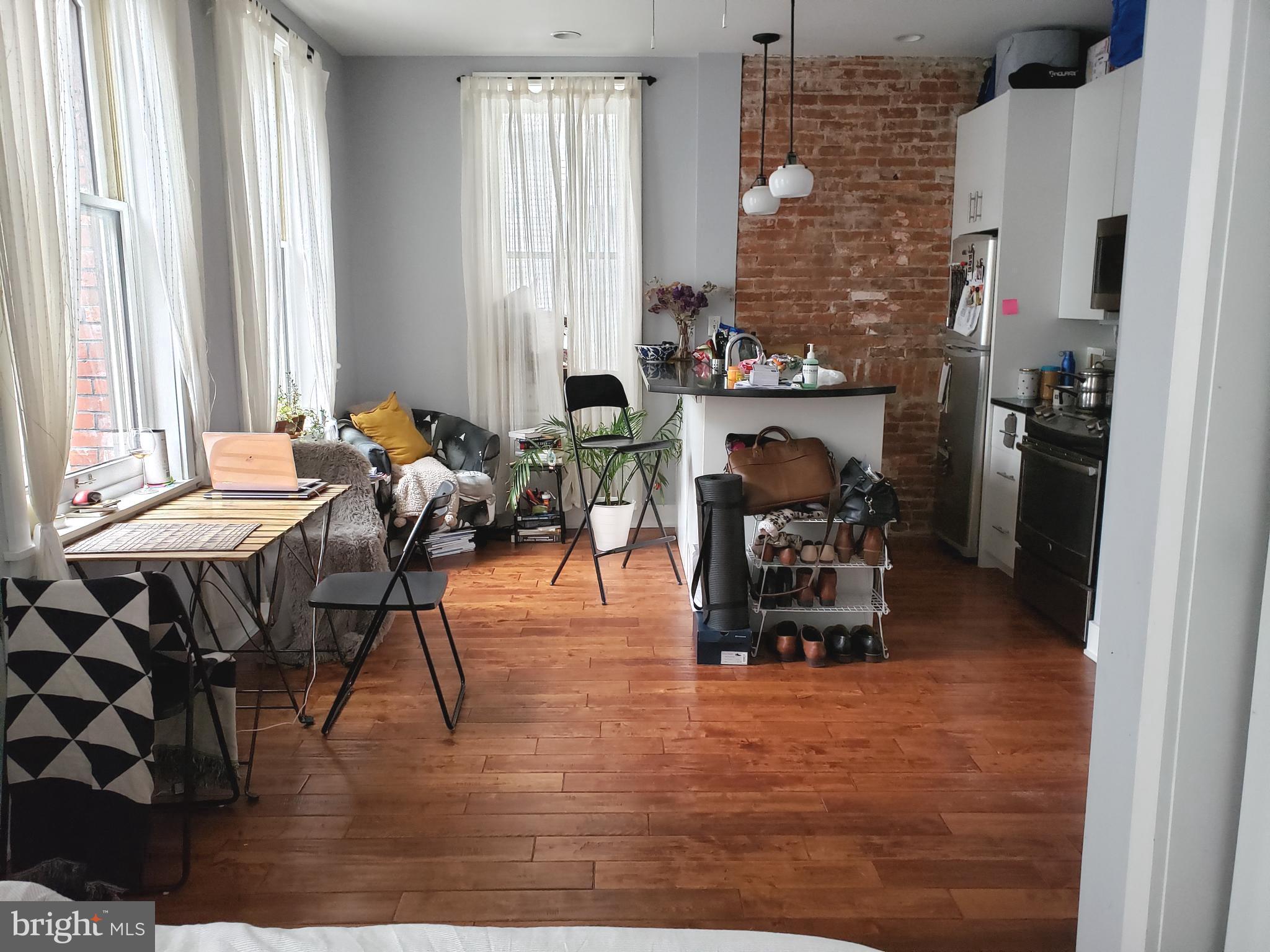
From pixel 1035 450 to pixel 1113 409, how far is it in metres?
2.80

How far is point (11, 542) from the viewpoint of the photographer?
8.04ft

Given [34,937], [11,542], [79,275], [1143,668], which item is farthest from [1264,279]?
[79,275]

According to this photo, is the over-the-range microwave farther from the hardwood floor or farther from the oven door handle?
the hardwood floor

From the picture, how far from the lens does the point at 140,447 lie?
3387 millimetres

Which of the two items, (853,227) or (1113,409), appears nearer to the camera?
(1113,409)

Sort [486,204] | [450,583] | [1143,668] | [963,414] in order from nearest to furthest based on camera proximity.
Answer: [1143,668]
[450,583]
[963,414]
[486,204]

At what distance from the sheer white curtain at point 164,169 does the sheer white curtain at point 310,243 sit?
119 centimetres

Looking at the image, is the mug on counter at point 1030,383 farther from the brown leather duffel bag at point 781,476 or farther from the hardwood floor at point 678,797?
the brown leather duffel bag at point 781,476

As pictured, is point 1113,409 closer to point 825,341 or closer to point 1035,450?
point 1035,450

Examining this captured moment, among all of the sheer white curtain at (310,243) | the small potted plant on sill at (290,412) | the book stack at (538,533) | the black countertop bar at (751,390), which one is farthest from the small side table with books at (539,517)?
the black countertop bar at (751,390)

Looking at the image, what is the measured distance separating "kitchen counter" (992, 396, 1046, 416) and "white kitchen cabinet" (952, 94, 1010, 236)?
90cm

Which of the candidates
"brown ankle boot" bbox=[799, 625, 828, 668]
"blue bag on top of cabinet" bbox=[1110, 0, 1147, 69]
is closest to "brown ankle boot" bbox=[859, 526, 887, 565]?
"brown ankle boot" bbox=[799, 625, 828, 668]

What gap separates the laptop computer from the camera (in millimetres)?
3203

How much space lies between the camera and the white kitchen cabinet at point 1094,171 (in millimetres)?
4215
